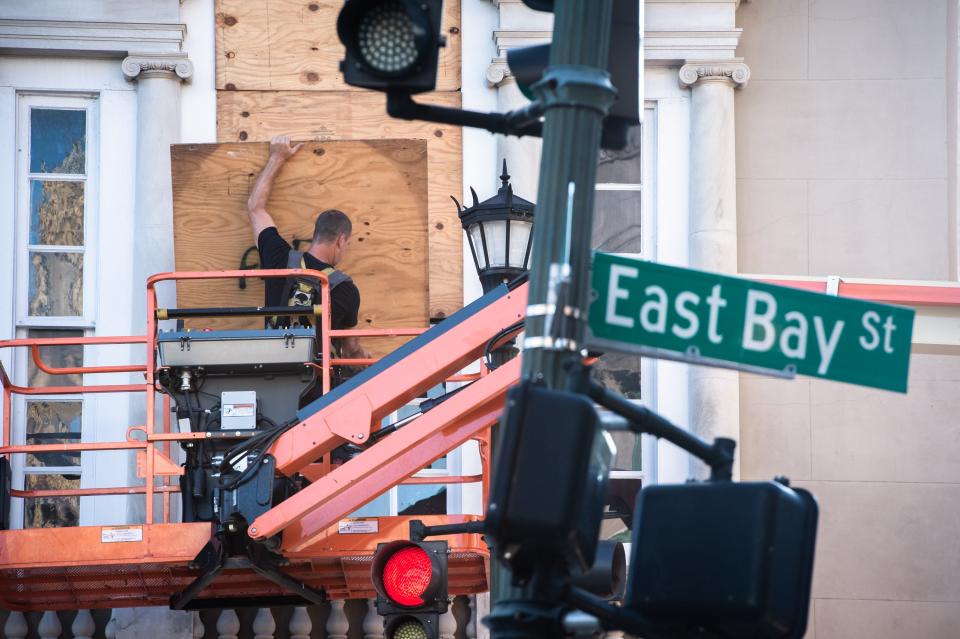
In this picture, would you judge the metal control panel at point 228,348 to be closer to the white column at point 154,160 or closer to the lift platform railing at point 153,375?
the lift platform railing at point 153,375

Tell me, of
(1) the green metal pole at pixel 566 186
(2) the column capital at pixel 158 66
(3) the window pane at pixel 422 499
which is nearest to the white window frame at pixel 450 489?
(3) the window pane at pixel 422 499

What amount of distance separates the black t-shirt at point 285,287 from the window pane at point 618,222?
2.61 meters

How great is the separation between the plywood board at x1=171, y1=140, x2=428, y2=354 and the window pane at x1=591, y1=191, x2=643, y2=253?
1953mm

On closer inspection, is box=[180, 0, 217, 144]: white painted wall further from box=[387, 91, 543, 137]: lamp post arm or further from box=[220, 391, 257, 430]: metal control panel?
box=[387, 91, 543, 137]: lamp post arm

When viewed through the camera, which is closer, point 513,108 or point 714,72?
point 513,108

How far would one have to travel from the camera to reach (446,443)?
981 centimetres

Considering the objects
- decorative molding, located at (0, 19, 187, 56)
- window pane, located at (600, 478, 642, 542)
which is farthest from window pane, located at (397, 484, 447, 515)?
decorative molding, located at (0, 19, 187, 56)

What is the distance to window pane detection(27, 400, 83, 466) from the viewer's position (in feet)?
41.8

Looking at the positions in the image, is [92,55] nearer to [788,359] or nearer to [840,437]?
[840,437]

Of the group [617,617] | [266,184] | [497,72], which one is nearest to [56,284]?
[266,184]

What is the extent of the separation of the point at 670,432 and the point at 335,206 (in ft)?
24.6

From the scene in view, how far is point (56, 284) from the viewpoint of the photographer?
42.7ft

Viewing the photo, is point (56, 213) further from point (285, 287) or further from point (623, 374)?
point (623, 374)

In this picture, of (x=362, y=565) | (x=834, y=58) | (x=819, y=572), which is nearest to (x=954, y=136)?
(x=834, y=58)
